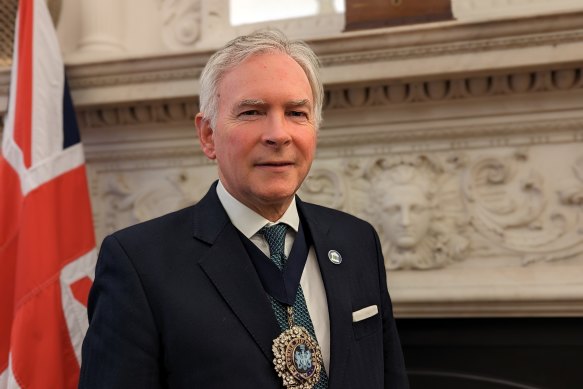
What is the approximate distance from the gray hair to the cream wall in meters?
0.71

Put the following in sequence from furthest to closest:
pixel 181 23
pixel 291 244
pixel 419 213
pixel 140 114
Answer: pixel 181 23 < pixel 140 114 < pixel 419 213 < pixel 291 244

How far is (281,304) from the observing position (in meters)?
0.84

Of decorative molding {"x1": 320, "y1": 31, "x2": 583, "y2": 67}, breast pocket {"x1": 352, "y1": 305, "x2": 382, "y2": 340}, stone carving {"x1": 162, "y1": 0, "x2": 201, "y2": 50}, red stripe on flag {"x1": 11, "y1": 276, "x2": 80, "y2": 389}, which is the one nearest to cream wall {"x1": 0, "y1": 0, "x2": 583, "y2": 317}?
decorative molding {"x1": 320, "y1": 31, "x2": 583, "y2": 67}

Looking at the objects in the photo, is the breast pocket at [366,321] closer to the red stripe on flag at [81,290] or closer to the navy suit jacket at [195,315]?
the navy suit jacket at [195,315]

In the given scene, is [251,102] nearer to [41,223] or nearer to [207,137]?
[207,137]

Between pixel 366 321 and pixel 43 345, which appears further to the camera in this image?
pixel 43 345

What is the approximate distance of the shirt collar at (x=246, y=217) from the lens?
34.2 inches

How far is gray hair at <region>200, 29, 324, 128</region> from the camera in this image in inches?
32.9

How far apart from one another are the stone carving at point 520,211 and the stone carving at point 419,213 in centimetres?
5

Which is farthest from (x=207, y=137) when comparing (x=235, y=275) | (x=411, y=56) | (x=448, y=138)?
(x=448, y=138)

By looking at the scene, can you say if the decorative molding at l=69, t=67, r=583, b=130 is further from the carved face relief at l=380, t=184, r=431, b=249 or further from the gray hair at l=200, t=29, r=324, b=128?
the gray hair at l=200, t=29, r=324, b=128

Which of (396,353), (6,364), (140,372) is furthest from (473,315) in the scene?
(6,364)

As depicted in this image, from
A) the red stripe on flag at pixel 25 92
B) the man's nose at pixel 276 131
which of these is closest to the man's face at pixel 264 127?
the man's nose at pixel 276 131

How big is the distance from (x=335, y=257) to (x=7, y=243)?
106cm
